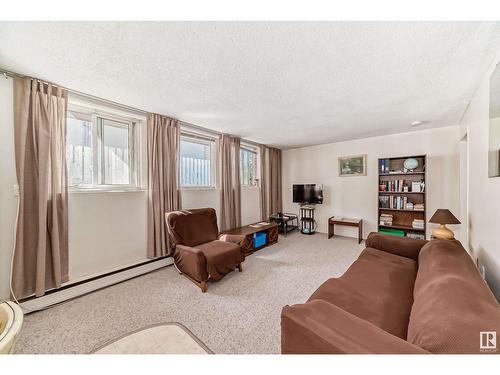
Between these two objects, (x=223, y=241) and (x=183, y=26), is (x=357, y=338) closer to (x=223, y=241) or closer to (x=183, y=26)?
(x=183, y=26)

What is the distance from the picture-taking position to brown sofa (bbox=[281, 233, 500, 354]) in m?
0.68

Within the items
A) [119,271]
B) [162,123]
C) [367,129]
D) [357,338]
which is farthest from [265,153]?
[357,338]

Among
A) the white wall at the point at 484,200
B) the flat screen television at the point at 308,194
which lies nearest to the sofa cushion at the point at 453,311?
the white wall at the point at 484,200

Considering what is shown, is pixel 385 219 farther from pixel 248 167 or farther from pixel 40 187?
pixel 40 187

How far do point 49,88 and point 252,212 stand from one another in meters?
3.81

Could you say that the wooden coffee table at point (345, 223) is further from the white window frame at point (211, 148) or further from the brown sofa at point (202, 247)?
the white window frame at point (211, 148)

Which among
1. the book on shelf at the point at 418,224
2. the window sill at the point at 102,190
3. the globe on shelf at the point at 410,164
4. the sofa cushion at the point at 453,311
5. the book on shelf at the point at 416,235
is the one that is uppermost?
the globe on shelf at the point at 410,164

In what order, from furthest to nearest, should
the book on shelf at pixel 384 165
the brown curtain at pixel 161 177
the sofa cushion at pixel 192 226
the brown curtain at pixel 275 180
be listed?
the brown curtain at pixel 275 180, the book on shelf at pixel 384 165, the brown curtain at pixel 161 177, the sofa cushion at pixel 192 226

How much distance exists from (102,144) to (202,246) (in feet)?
6.26

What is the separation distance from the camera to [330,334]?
2.51 ft

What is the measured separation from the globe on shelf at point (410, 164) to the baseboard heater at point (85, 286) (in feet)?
15.4

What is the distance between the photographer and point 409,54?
1.51 m

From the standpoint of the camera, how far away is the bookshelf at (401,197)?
3621 mm

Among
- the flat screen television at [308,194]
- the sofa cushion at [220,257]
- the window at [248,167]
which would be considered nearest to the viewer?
the sofa cushion at [220,257]
